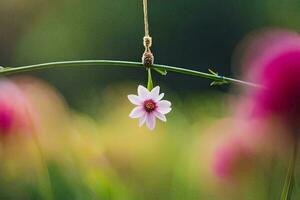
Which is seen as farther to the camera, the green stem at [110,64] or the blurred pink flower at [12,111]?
the blurred pink flower at [12,111]

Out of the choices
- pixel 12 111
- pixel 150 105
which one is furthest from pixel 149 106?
pixel 12 111

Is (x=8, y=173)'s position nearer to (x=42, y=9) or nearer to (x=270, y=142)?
(x=270, y=142)

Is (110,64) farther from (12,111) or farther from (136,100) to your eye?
(12,111)

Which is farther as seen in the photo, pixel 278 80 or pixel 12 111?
pixel 12 111

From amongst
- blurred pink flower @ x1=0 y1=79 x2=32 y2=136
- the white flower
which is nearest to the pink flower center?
the white flower

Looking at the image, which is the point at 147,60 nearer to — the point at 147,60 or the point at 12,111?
the point at 147,60

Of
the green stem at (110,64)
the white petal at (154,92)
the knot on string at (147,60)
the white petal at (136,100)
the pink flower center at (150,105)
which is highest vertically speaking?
the knot on string at (147,60)

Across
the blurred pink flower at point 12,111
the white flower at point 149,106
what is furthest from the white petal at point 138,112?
the blurred pink flower at point 12,111

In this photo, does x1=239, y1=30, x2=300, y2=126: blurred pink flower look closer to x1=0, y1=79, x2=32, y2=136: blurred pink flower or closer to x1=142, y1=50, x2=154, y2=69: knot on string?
x1=142, y1=50, x2=154, y2=69: knot on string

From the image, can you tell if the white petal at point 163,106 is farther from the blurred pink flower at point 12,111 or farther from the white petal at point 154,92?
the blurred pink flower at point 12,111
